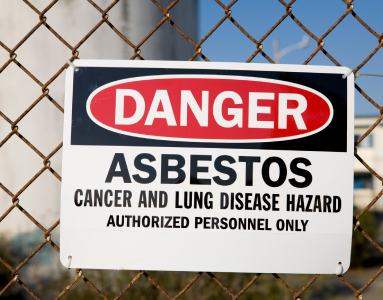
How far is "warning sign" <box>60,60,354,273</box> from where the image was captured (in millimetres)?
1008

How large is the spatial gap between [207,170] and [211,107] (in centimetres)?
21

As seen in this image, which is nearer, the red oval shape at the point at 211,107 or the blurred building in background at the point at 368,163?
the red oval shape at the point at 211,107

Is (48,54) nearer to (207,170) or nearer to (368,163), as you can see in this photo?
(207,170)

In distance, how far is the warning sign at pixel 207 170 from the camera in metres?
1.01

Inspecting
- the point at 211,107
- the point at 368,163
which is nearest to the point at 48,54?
the point at 211,107

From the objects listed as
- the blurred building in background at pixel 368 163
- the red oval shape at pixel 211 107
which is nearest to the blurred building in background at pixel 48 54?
the red oval shape at pixel 211 107

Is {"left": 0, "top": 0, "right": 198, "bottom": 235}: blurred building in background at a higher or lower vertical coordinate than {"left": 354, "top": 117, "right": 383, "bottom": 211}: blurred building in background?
lower

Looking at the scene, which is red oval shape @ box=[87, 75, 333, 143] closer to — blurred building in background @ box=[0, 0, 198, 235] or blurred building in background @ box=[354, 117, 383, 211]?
blurred building in background @ box=[0, 0, 198, 235]

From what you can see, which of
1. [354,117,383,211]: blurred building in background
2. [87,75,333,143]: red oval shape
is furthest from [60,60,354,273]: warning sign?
[354,117,383,211]: blurred building in background

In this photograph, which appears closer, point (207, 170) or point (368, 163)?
point (207, 170)

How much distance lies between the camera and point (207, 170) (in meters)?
1.01

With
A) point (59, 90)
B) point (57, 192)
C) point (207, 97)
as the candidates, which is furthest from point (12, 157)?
point (207, 97)

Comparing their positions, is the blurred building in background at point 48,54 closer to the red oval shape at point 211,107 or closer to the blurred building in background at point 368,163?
the red oval shape at point 211,107

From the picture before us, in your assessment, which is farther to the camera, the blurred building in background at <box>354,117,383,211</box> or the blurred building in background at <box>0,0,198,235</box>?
the blurred building in background at <box>354,117,383,211</box>
